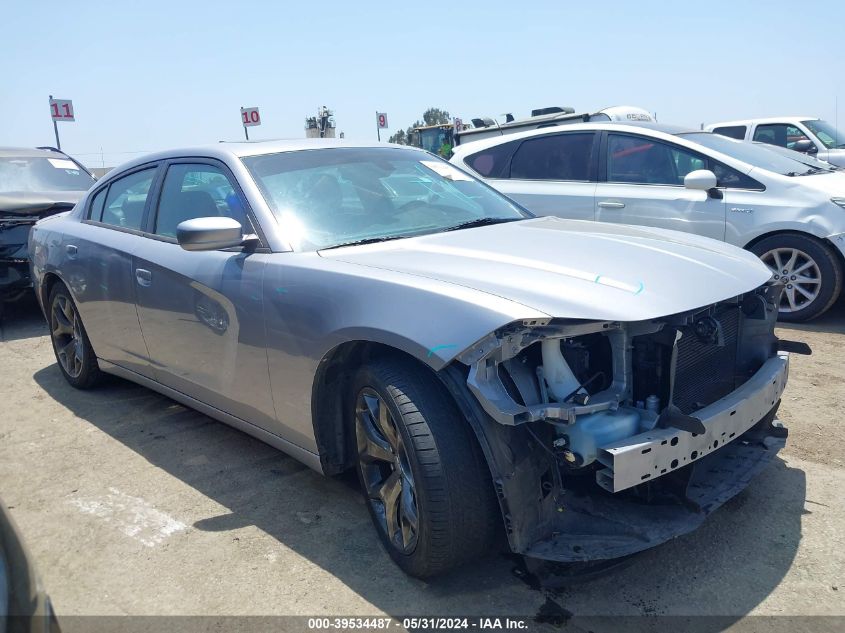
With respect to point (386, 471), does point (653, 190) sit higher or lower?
higher

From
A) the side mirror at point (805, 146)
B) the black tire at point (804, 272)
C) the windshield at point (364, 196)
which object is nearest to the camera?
the windshield at point (364, 196)

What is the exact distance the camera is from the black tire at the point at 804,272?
18.2 feet

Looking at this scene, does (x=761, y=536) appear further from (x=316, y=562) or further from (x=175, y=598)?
(x=175, y=598)

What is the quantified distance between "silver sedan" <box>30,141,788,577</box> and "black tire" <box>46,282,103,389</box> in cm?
105

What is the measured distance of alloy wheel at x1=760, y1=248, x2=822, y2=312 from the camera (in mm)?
5664

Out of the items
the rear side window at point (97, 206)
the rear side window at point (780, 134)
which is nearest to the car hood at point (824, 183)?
the rear side window at point (97, 206)

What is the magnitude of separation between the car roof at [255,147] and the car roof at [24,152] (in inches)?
213

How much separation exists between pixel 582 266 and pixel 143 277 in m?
2.37

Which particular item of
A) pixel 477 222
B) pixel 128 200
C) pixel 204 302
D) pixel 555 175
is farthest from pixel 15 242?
pixel 477 222

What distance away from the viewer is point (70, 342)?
4938 mm

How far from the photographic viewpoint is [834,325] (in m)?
5.68

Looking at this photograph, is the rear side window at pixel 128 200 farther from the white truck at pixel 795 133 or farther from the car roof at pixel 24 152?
the white truck at pixel 795 133

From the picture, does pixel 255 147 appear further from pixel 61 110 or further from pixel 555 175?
pixel 61 110

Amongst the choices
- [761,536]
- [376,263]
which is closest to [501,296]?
[376,263]
